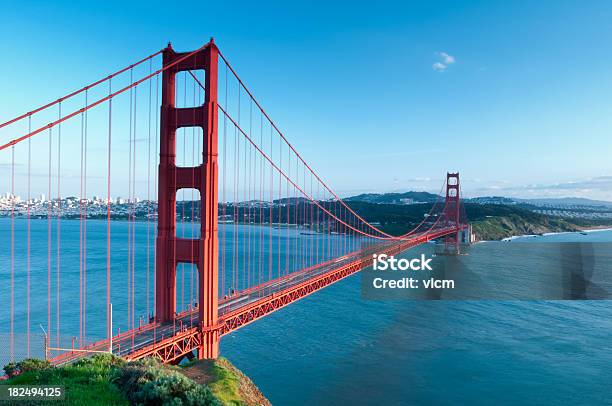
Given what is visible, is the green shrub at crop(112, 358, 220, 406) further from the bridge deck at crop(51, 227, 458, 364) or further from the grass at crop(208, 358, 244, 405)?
the bridge deck at crop(51, 227, 458, 364)

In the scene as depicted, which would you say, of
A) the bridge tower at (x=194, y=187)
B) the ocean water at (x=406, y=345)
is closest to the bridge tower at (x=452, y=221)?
the ocean water at (x=406, y=345)

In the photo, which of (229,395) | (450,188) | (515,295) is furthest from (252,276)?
(450,188)

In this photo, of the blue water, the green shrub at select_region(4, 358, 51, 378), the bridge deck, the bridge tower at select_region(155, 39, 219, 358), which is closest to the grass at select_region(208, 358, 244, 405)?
the bridge deck

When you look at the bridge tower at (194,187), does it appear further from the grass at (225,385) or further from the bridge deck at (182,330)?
the grass at (225,385)

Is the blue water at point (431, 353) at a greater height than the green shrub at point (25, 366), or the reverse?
the green shrub at point (25, 366)

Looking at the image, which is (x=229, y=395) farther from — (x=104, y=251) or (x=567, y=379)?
(x=104, y=251)


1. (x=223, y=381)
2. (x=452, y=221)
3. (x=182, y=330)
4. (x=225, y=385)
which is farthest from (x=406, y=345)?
(x=452, y=221)

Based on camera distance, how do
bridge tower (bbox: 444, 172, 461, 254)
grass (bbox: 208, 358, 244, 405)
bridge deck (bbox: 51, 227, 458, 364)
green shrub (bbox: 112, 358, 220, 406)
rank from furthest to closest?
1. bridge tower (bbox: 444, 172, 461, 254)
2. bridge deck (bbox: 51, 227, 458, 364)
3. grass (bbox: 208, 358, 244, 405)
4. green shrub (bbox: 112, 358, 220, 406)
